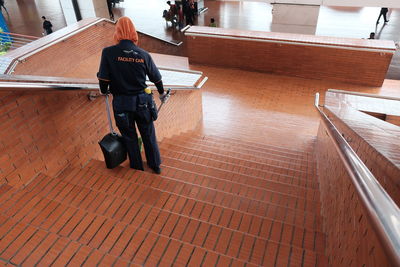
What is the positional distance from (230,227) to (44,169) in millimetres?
1662

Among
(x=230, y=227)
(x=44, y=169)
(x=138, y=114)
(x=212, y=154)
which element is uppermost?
(x=138, y=114)

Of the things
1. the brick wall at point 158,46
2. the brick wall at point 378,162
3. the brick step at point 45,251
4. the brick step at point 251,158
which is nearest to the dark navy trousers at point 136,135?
the brick step at point 251,158

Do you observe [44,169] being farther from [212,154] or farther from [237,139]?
[237,139]

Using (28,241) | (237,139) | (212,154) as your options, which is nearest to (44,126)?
(28,241)

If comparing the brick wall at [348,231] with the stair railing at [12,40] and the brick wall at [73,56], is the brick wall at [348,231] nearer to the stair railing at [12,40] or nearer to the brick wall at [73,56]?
the brick wall at [73,56]

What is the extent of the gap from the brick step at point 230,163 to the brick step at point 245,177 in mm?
151

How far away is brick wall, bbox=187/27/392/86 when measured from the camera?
7.14 meters

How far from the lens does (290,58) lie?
7734mm

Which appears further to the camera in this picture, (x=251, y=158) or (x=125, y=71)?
(x=251, y=158)

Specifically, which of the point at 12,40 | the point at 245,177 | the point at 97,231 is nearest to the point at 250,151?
the point at 245,177

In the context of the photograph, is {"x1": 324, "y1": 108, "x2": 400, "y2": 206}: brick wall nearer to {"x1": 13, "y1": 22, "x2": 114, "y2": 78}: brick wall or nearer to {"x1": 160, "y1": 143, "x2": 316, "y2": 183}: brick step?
{"x1": 160, "y1": 143, "x2": 316, "y2": 183}: brick step

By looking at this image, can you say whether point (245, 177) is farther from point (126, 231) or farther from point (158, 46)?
point (158, 46)

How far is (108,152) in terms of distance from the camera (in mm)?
2793

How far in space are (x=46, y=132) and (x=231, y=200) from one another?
67.9 inches
